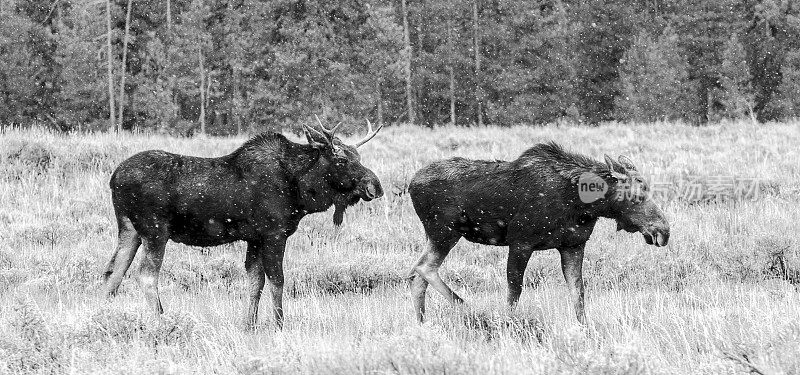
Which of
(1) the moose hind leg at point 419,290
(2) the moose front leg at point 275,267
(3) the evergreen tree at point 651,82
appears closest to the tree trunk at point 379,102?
(3) the evergreen tree at point 651,82

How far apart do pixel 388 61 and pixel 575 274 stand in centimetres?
3821

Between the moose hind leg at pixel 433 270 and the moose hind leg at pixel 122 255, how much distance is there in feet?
9.14

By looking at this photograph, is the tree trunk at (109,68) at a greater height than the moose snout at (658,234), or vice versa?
the tree trunk at (109,68)

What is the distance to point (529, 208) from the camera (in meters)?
8.29

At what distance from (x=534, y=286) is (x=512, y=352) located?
5.28 metres

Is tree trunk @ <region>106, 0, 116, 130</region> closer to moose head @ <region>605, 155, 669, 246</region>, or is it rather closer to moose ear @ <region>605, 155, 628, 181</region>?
moose ear @ <region>605, 155, 628, 181</region>

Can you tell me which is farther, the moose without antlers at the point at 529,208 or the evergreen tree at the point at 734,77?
the evergreen tree at the point at 734,77

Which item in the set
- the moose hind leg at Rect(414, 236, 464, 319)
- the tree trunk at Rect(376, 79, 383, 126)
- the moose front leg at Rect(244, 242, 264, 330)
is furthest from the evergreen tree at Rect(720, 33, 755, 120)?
the moose front leg at Rect(244, 242, 264, 330)

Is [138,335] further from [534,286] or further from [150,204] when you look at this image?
[534,286]

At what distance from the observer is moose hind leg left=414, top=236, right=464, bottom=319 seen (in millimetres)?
8648

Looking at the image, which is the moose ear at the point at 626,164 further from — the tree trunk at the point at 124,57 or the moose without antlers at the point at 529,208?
the tree trunk at the point at 124,57

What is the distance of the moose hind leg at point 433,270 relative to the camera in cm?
865

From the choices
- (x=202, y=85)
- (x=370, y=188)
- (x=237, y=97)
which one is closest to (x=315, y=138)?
(x=370, y=188)

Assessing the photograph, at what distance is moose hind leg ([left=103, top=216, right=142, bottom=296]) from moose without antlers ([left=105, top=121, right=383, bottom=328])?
384 mm
